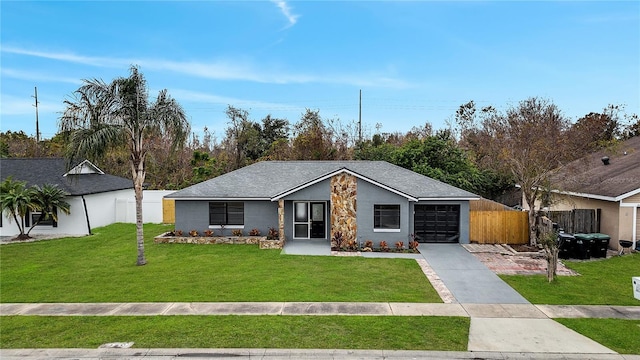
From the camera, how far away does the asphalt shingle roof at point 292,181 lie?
1956 cm

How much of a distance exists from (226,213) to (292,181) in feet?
13.4

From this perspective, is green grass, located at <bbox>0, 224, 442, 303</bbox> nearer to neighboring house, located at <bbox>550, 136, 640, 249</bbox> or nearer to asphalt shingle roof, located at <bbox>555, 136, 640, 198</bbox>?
neighboring house, located at <bbox>550, 136, 640, 249</bbox>

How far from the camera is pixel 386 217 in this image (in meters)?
18.8

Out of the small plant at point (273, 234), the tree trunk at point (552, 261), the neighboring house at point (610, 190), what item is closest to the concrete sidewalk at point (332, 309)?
the tree trunk at point (552, 261)

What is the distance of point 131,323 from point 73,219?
636 inches

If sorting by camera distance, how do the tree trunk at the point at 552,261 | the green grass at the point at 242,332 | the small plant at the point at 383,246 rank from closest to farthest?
the green grass at the point at 242,332 → the tree trunk at the point at 552,261 → the small plant at the point at 383,246

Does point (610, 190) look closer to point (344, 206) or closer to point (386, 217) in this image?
point (386, 217)

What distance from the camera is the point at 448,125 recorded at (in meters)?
43.1

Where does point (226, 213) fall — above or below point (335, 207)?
below

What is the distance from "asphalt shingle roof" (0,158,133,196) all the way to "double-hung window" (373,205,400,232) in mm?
17095

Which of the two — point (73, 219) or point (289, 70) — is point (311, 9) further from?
point (73, 219)

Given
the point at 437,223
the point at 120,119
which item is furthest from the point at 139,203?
the point at 437,223

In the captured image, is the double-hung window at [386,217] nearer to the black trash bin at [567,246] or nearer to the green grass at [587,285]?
the green grass at [587,285]

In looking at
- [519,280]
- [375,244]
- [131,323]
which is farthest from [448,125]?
[131,323]
